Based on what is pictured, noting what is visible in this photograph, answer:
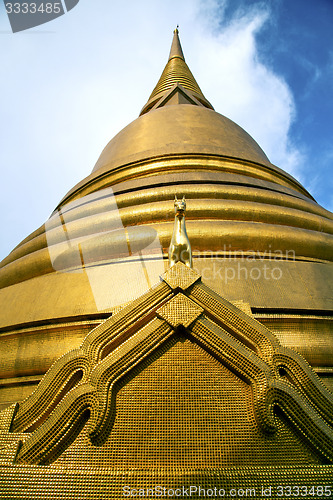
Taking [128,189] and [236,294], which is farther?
[128,189]

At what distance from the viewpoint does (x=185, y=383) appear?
254 cm

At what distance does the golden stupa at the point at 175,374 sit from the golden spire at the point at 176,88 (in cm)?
913

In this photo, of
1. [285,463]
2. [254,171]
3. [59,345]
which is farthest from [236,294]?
[254,171]

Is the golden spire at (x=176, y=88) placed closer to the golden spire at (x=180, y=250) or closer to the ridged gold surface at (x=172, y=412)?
the golden spire at (x=180, y=250)

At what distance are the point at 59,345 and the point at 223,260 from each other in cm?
245

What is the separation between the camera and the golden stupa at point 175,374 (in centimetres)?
205

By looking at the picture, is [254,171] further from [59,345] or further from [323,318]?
[59,345]

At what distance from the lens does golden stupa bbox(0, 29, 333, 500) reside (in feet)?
6.72

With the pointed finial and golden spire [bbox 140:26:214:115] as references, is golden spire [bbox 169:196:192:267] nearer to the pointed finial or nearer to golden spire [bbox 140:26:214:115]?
golden spire [bbox 140:26:214:115]

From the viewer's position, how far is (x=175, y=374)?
8.44 ft
